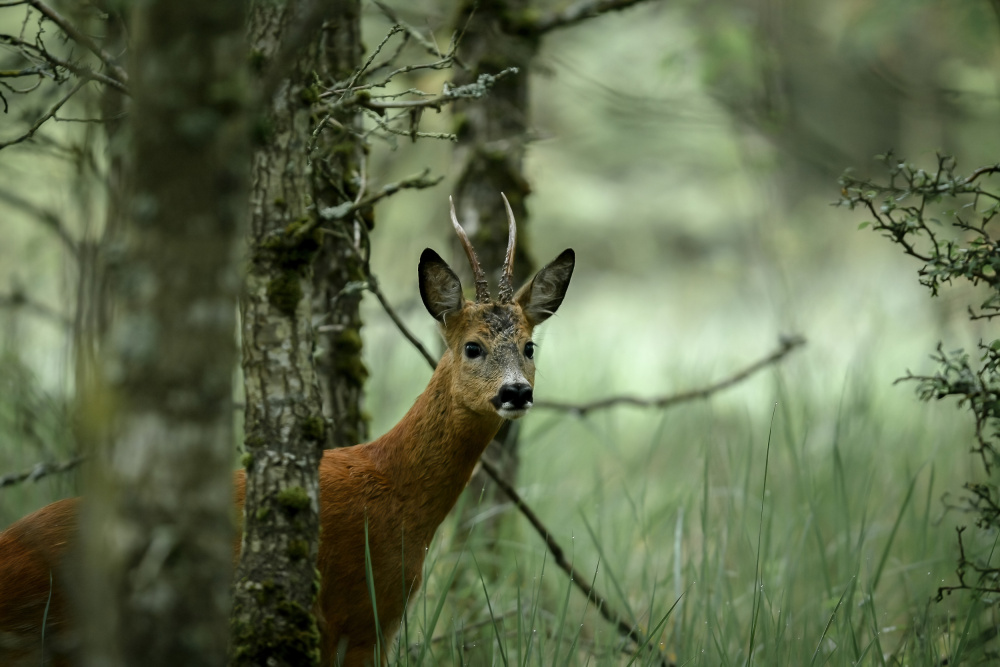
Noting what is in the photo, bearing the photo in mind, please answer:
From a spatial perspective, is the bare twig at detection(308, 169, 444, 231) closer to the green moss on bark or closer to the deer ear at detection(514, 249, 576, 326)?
the green moss on bark

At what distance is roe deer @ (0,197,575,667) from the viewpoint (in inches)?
116

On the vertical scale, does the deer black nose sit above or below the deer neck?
above

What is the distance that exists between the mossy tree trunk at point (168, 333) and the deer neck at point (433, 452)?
1867 millimetres

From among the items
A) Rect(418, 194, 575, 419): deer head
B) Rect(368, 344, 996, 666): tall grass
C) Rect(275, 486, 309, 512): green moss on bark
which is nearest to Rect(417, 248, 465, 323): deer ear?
Rect(418, 194, 575, 419): deer head

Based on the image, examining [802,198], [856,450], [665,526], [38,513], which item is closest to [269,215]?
[38,513]

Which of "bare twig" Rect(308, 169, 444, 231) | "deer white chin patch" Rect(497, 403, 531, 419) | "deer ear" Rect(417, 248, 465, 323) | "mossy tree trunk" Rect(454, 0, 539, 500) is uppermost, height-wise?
"mossy tree trunk" Rect(454, 0, 539, 500)

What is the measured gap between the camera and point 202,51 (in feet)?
5.22

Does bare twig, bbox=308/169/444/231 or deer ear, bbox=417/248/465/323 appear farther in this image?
deer ear, bbox=417/248/465/323

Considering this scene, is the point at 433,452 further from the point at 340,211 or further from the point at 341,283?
the point at 340,211

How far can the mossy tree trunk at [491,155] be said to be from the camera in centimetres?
457

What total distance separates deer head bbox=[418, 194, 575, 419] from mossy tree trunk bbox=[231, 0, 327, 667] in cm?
111

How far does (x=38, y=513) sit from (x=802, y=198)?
22.2 m

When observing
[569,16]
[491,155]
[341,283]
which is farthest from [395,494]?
[569,16]

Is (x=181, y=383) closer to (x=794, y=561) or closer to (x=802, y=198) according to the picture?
(x=794, y=561)
